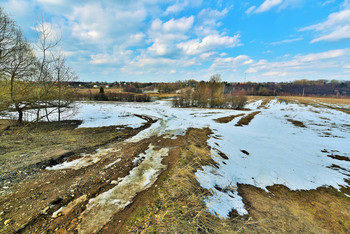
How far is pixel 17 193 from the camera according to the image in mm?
4121

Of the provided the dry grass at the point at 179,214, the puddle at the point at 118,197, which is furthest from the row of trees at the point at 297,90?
the dry grass at the point at 179,214

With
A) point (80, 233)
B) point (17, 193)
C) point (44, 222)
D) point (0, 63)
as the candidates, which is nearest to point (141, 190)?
point (80, 233)

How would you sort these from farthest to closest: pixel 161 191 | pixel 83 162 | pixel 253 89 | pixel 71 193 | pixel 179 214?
pixel 253 89, pixel 83 162, pixel 161 191, pixel 71 193, pixel 179 214

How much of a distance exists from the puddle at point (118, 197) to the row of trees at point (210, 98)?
39064 millimetres

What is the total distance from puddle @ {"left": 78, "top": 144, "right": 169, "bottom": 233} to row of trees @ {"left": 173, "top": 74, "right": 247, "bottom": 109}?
1538 inches

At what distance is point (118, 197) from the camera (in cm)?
411

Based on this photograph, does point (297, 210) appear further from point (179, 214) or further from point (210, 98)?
point (210, 98)

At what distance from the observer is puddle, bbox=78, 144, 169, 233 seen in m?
3.19

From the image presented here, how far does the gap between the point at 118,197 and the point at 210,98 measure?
42.6m

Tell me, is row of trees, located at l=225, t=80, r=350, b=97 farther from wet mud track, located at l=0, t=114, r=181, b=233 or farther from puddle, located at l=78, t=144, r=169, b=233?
wet mud track, located at l=0, t=114, r=181, b=233

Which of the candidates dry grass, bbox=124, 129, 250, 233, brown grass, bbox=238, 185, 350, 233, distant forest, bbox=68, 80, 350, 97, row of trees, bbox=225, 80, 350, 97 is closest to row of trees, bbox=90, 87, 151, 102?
distant forest, bbox=68, 80, 350, 97

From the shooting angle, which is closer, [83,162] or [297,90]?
[83,162]

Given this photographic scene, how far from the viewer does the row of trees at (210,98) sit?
136 feet

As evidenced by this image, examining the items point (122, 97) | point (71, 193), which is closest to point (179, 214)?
point (71, 193)
